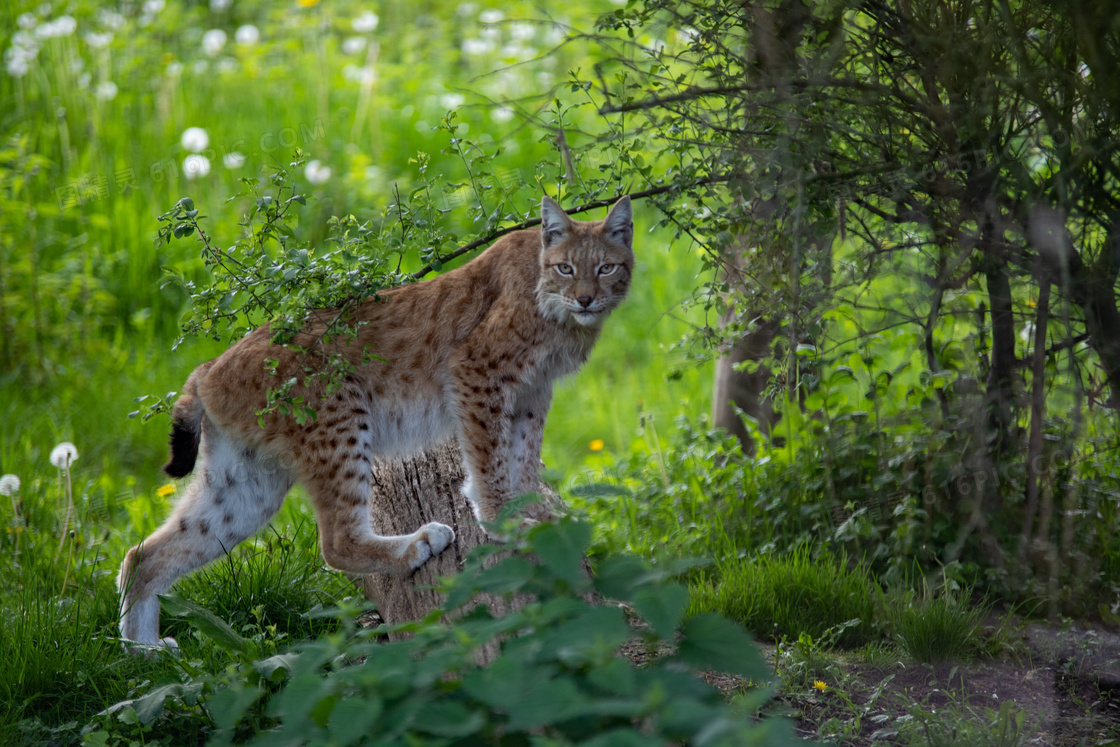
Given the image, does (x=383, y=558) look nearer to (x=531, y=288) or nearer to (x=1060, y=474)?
(x=531, y=288)

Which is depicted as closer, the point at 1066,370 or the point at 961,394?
the point at 1066,370

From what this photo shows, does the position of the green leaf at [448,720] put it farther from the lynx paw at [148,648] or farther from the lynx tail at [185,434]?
the lynx tail at [185,434]

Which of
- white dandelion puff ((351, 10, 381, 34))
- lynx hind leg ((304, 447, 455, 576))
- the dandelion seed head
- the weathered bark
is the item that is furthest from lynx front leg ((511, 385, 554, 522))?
white dandelion puff ((351, 10, 381, 34))

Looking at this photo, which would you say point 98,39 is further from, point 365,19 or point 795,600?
point 795,600

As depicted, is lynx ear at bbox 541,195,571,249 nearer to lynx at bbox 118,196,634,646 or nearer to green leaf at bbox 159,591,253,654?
lynx at bbox 118,196,634,646

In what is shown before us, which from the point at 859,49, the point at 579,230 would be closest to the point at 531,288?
the point at 579,230

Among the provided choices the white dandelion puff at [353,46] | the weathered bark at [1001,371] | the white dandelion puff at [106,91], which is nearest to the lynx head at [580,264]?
the weathered bark at [1001,371]

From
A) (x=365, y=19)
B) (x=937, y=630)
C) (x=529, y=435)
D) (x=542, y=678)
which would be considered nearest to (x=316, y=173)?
(x=365, y=19)

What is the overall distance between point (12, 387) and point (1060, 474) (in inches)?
223

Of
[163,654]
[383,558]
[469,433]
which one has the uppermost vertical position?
[469,433]

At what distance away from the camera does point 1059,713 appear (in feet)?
9.36

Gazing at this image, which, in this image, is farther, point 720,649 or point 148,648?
point 148,648

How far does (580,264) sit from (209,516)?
168 cm

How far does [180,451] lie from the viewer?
358 centimetres
